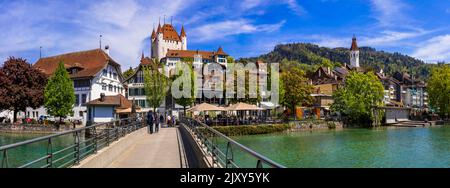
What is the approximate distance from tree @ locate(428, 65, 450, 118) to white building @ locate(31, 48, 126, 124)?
66352 mm

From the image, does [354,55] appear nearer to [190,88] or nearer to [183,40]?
[183,40]

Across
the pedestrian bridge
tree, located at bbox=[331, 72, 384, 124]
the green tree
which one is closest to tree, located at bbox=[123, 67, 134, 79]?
the green tree

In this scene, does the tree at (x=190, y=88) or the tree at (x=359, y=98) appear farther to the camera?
the tree at (x=359, y=98)

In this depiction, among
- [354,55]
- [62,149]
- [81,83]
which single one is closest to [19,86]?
[81,83]

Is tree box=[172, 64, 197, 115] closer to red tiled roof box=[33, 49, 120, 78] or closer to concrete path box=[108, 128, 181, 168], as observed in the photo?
red tiled roof box=[33, 49, 120, 78]

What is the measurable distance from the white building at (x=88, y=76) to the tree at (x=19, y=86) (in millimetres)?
6092

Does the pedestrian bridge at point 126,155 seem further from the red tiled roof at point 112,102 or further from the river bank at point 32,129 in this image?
the river bank at point 32,129

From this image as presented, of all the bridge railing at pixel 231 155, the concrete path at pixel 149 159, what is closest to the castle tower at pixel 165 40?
the concrete path at pixel 149 159

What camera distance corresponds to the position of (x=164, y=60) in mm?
137125

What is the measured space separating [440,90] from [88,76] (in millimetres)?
72147

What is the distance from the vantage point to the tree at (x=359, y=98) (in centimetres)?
6825

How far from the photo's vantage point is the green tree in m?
54.1
